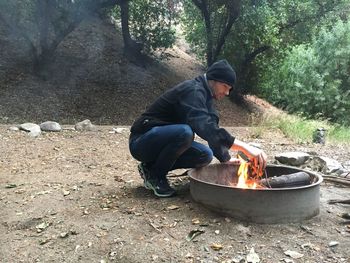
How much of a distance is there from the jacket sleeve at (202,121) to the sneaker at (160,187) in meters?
0.63

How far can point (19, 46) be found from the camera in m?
12.8

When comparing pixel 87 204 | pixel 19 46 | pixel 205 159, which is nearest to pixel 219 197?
pixel 205 159

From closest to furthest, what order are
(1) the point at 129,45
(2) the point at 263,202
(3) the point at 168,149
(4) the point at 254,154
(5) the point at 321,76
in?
(2) the point at 263,202, (4) the point at 254,154, (3) the point at 168,149, (1) the point at 129,45, (5) the point at 321,76

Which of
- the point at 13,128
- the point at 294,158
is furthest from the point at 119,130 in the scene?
the point at 294,158

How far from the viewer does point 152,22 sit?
44.0 ft

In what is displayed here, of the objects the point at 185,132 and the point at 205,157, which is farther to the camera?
the point at 205,157

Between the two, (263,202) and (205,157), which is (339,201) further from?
(205,157)

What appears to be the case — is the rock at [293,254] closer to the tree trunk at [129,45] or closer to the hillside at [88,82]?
the hillside at [88,82]

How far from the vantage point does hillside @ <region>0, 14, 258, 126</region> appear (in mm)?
10742

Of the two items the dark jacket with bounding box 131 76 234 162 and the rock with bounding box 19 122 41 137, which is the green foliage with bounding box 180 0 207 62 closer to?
the rock with bounding box 19 122 41 137

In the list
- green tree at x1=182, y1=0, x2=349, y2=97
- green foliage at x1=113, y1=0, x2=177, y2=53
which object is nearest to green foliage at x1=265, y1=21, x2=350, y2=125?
green tree at x1=182, y1=0, x2=349, y2=97

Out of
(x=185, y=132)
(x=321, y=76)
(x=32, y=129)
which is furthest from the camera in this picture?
(x=321, y=76)

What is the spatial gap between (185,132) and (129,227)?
89cm

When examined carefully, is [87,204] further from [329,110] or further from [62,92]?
[329,110]
